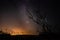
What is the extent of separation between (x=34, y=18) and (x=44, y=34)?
15.9 feet

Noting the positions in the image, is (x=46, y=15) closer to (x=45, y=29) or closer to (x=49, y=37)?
(x=45, y=29)

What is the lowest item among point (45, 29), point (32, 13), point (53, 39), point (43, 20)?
point (53, 39)

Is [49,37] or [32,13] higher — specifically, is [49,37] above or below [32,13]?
below

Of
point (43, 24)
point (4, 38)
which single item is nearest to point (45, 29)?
point (43, 24)

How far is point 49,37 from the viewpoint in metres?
7.78

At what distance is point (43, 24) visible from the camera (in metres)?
12.0

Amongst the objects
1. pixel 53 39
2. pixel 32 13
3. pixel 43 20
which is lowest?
pixel 53 39

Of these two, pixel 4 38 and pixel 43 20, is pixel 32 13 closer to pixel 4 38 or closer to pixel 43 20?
pixel 43 20

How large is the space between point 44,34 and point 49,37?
0.30 metres

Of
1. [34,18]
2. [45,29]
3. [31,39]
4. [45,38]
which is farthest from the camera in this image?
[34,18]

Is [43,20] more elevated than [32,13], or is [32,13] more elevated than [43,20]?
[32,13]

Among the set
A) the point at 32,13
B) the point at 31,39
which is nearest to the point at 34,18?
the point at 32,13

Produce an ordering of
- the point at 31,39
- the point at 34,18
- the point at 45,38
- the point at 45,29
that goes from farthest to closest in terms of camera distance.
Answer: the point at 34,18
the point at 45,29
the point at 31,39
the point at 45,38

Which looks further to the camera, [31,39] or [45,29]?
[45,29]
